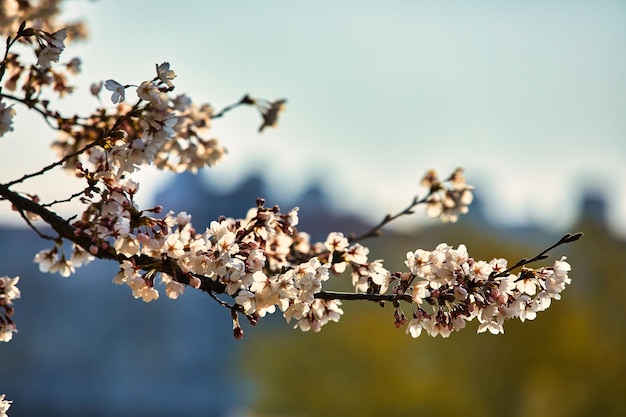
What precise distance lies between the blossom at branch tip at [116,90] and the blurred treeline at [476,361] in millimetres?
14792

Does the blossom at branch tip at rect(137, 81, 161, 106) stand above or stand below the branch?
above

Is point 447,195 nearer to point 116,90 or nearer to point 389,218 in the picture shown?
point 389,218

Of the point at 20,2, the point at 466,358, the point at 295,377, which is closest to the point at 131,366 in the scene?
the point at 295,377

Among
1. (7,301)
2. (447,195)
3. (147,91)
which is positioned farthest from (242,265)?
(447,195)

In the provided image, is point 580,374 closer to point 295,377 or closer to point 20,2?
point 295,377

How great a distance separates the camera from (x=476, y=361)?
17625mm

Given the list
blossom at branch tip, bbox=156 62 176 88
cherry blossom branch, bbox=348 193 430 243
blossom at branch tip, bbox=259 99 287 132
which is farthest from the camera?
blossom at branch tip, bbox=259 99 287 132

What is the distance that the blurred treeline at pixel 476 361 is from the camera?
53.8 ft

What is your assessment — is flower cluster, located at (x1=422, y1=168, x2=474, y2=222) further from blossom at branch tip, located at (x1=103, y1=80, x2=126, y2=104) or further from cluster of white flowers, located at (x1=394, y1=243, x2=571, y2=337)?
blossom at branch tip, located at (x1=103, y1=80, x2=126, y2=104)

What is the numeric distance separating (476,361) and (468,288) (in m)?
15.9

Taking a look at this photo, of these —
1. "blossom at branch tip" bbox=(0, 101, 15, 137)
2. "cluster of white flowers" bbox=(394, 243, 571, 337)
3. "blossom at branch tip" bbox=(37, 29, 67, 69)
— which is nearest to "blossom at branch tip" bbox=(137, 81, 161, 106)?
"blossom at branch tip" bbox=(37, 29, 67, 69)

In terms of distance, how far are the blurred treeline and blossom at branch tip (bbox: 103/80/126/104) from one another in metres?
14.8

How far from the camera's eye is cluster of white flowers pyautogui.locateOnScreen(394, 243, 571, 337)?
236 cm

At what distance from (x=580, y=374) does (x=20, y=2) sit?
1476 centimetres
